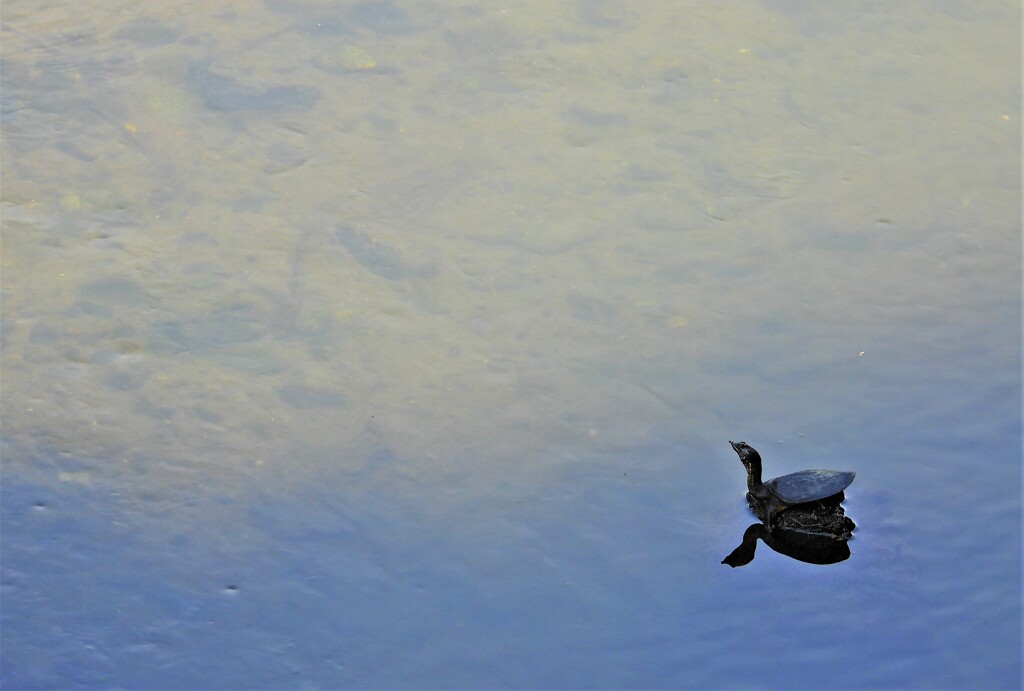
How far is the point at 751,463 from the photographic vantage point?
12.1 feet

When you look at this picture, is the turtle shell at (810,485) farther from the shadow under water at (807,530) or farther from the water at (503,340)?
the water at (503,340)

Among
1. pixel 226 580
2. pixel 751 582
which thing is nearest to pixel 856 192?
pixel 751 582

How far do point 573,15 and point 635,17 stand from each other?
338mm

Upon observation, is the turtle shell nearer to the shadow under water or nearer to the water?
the shadow under water

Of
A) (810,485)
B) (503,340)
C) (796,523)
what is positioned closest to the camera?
(810,485)

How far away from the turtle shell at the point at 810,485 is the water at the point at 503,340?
0.61ft

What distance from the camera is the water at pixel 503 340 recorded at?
3299mm

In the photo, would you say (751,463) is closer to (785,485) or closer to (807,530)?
(785,485)

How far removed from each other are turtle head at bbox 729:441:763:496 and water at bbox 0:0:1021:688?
0.28 ft

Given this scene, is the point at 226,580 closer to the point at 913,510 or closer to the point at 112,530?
the point at 112,530

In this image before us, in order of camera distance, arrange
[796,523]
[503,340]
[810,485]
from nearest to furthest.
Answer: [810,485] < [796,523] < [503,340]

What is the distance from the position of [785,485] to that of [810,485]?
8 centimetres

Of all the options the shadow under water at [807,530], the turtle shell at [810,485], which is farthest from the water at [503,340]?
the turtle shell at [810,485]

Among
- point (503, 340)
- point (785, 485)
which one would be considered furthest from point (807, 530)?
point (503, 340)
